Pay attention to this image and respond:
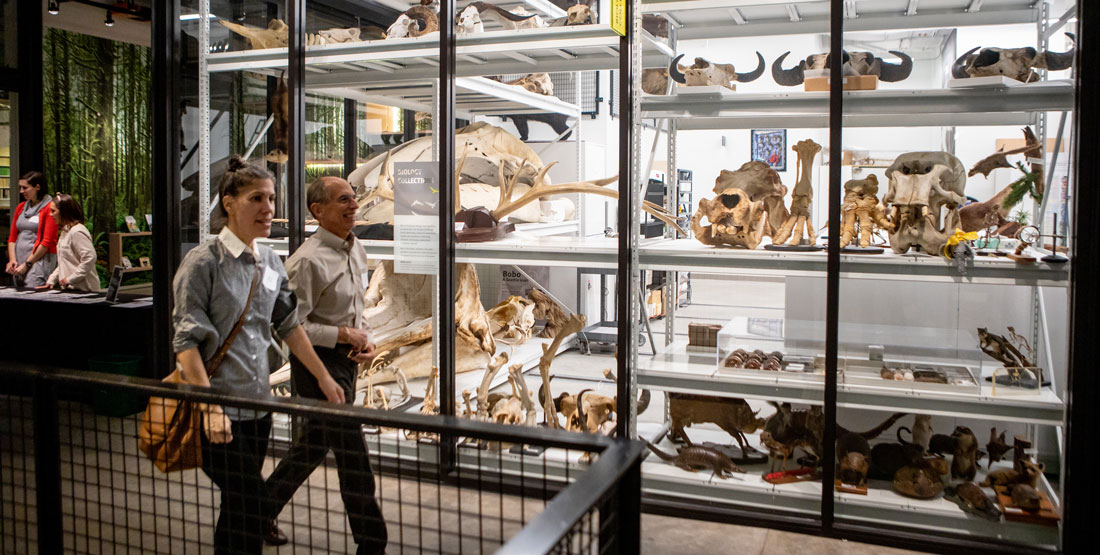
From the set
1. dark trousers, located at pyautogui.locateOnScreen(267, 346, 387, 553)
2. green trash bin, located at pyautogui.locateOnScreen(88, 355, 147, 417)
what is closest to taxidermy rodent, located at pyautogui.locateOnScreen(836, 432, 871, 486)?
dark trousers, located at pyautogui.locateOnScreen(267, 346, 387, 553)

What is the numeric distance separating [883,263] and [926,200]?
302 mm

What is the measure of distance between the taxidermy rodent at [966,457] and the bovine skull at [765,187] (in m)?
1.15

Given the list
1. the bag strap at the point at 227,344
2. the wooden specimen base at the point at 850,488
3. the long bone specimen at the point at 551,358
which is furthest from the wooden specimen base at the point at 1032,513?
the bag strap at the point at 227,344

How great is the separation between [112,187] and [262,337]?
685 centimetres

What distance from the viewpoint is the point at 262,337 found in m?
2.97

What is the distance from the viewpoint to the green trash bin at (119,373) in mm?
5262

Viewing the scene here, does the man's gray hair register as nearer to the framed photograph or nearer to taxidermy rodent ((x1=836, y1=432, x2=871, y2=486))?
the framed photograph

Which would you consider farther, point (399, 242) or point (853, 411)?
point (399, 242)

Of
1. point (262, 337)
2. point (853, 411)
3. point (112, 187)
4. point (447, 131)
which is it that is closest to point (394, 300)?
point (447, 131)

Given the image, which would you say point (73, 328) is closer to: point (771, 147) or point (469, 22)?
point (469, 22)

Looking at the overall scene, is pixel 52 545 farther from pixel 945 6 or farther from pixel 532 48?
pixel 945 6

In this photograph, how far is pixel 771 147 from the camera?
388cm

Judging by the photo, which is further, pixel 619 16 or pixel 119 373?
pixel 119 373

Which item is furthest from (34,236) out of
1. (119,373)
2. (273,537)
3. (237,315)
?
(237,315)
